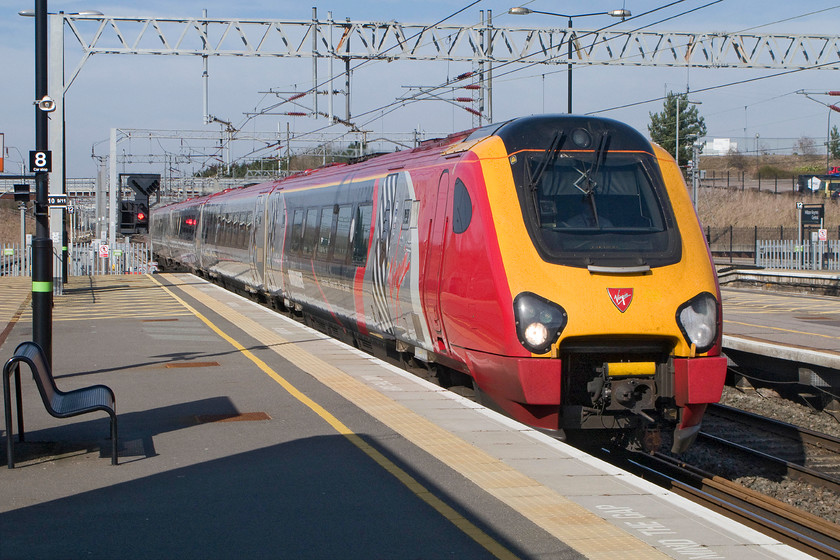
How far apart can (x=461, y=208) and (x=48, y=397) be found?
4409 mm

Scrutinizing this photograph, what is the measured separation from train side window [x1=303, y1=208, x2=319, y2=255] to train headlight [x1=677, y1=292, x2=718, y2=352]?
31.0ft

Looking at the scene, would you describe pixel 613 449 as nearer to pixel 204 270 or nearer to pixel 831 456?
pixel 831 456

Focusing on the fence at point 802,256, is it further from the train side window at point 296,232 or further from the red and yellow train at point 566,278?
the red and yellow train at point 566,278

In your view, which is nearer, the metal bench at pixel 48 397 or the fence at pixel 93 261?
the metal bench at pixel 48 397

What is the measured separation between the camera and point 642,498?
21.1 feet

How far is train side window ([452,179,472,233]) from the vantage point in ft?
30.9

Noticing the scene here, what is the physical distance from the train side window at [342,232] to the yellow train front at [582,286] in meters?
5.35

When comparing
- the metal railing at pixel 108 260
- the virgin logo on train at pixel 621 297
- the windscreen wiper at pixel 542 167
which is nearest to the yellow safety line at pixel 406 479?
the virgin logo on train at pixel 621 297

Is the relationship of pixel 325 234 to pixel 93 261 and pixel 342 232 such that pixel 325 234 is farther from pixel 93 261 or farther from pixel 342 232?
pixel 93 261

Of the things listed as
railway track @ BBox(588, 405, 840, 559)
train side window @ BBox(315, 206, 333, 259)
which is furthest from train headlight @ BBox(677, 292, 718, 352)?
train side window @ BBox(315, 206, 333, 259)

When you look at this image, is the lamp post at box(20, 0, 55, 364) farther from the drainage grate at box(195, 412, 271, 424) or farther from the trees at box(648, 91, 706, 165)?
the trees at box(648, 91, 706, 165)

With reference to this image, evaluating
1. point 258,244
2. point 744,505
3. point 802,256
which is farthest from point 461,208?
point 802,256

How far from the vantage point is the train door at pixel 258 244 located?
22.5m

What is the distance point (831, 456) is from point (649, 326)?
4975 mm
